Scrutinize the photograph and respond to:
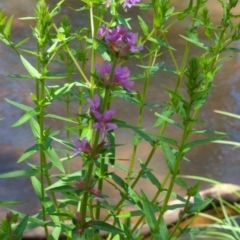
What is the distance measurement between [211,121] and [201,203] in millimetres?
1616

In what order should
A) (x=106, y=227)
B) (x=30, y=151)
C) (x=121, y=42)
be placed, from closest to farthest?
1. (x=121, y=42)
2. (x=106, y=227)
3. (x=30, y=151)

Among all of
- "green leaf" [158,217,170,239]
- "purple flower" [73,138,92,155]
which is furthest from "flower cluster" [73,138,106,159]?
"green leaf" [158,217,170,239]

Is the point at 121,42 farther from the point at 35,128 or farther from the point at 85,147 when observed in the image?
the point at 35,128

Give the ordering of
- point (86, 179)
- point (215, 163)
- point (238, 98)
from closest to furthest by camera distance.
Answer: point (86, 179) < point (215, 163) < point (238, 98)

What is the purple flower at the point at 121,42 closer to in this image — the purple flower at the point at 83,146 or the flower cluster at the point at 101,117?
the flower cluster at the point at 101,117

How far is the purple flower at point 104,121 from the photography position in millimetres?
936

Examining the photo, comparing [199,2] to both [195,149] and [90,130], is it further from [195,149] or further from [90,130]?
[195,149]

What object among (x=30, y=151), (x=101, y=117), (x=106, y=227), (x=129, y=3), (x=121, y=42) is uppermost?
(x=129, y=3)

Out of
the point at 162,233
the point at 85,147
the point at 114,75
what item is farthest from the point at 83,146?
the point at 162,233

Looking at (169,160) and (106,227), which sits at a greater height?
(169,160)

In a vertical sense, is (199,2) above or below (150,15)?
below

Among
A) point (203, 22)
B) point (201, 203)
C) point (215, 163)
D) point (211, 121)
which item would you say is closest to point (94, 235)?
point (201, 203)

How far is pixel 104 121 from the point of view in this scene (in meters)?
0.94

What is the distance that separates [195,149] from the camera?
2551mm
